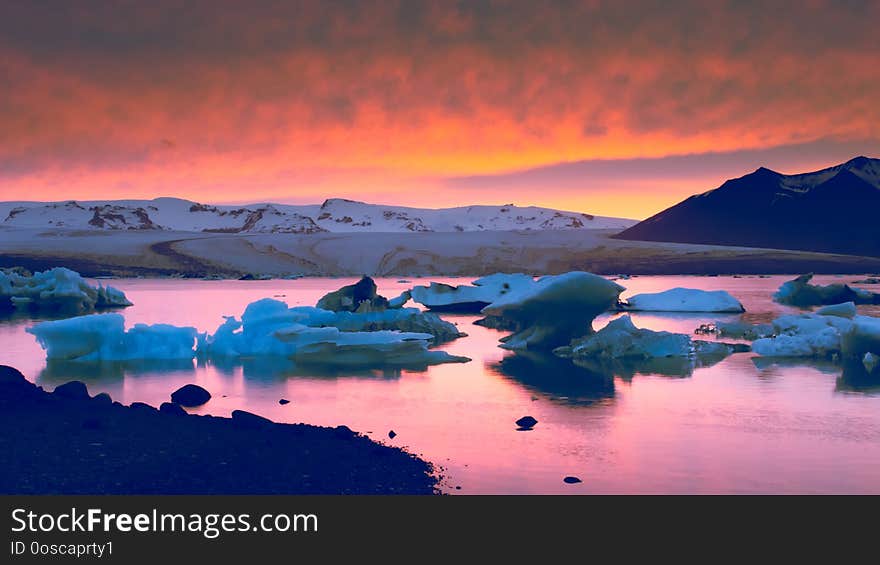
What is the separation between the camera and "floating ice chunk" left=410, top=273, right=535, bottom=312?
18.0m

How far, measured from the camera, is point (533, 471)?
538cm

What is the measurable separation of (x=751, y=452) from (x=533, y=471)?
1.58m

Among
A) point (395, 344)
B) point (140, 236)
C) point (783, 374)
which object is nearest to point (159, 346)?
point (395, 344)

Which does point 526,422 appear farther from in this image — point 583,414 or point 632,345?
point 632,345

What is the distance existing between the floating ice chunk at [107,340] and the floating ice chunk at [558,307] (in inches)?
164

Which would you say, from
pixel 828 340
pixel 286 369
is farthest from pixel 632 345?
pixel 286 369

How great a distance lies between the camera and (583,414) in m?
7.35

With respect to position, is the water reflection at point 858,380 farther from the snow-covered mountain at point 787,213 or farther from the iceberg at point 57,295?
the snow-covered mountain at point 787,213

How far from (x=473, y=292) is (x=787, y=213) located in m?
56.9

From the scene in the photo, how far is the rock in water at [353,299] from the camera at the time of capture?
600 inches

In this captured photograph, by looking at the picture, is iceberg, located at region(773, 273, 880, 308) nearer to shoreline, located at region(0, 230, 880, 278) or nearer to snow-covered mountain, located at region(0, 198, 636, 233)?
shoreline, located at region(0, 230, 880, 278)

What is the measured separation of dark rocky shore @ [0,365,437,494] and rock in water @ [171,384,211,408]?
0.95 meters

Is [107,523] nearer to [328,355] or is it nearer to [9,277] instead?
[328,355]

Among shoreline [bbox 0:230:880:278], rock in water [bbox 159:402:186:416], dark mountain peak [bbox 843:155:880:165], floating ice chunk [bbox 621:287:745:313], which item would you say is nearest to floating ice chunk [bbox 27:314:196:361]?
rock in water [bbox 159:402:186:416]
